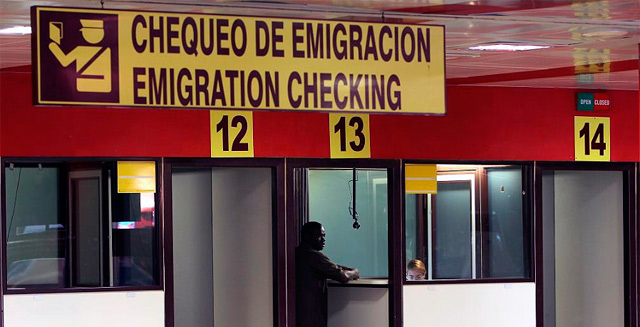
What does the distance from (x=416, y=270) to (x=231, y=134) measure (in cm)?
203

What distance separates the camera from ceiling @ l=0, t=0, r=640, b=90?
592 cm

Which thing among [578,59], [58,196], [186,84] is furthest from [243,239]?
[186,84]

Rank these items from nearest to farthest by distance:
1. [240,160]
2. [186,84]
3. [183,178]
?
[186,84], [240,160], [183,178]

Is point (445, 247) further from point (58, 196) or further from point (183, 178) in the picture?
point (58, 196)

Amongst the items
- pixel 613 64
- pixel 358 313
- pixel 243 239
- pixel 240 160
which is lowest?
pixel 358 313

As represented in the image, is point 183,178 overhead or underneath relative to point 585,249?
overhead

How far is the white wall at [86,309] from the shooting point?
8.31m

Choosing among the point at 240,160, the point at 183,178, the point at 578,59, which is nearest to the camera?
the point at 578,59

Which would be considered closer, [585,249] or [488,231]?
[488,231]

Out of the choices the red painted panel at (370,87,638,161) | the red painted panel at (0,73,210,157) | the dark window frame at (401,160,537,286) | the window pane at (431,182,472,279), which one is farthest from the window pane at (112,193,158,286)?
the dark window frame at (401,160,537,286)

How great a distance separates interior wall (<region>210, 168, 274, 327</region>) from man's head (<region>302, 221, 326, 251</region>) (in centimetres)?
34

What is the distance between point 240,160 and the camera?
8.89m

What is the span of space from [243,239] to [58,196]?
1722mm

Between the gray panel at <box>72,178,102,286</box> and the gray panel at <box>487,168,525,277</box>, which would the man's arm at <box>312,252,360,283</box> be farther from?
the gray panel at <box>72,178,102,286</box>
